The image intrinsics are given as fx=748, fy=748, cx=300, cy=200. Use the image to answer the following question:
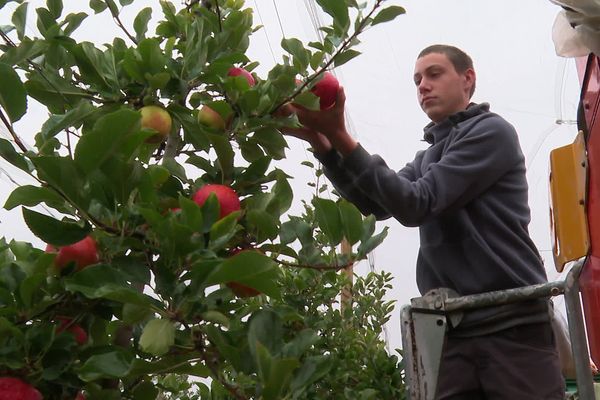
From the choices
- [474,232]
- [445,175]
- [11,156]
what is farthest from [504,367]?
[11,156]

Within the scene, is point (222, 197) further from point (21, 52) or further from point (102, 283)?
point (21, 52)

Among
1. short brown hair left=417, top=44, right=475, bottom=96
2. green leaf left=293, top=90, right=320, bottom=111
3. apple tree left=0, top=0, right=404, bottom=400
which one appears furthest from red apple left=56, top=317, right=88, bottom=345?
short brown hair left=417, top=44, right=475, bottom=96

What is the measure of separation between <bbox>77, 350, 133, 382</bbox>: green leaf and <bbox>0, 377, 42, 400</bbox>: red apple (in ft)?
0.17

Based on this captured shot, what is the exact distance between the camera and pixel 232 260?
0.75 meters

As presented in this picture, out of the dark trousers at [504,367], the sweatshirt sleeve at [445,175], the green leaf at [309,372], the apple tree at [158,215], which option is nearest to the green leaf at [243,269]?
the apple tree at [158,215]

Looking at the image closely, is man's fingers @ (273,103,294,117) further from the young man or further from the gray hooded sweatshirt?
the gray hooded sweatshirt

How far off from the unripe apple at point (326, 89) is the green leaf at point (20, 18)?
0.43 metres

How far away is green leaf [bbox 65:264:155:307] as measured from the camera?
0.76 meters

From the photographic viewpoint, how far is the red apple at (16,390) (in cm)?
78

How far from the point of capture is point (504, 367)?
142 centimetres

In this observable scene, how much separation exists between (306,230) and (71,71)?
1.33ft

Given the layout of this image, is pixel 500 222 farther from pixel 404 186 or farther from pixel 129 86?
pixel 129 86

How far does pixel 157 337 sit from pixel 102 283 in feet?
0.30

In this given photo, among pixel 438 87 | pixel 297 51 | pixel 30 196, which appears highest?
pixel 438 87
